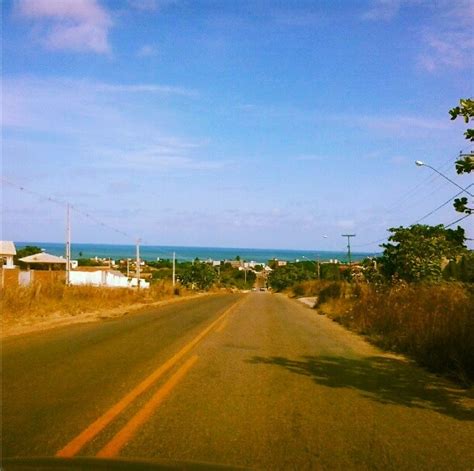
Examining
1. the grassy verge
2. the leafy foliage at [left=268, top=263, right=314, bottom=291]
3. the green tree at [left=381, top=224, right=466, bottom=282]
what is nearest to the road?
the grassy verge

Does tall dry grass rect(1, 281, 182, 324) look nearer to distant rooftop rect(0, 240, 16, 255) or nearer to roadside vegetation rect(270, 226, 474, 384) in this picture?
roadside vegetation rect(270, 226, 474, 384)

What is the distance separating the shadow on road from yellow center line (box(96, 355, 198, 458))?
231cm

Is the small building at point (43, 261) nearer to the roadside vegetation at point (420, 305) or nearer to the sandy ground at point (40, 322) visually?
the roadside vegetation at point (420, 305)

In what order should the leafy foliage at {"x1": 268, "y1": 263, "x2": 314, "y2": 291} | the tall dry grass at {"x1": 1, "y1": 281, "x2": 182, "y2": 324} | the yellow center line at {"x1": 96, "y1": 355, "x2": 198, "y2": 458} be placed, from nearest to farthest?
the yellow center line at {"x1": 96, "y1": 355, "x2": 198, "y2": 458} < the tall dry grass at {"x1": 1, "y1": 281, "x2": 182, "y2": 324} < the leafy foliage at {"x1": 268, "y1": 263, "x2": 314, "y2": 291}

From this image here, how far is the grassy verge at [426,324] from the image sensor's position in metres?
10.3

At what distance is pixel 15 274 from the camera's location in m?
34.1

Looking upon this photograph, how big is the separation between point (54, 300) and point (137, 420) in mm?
20322

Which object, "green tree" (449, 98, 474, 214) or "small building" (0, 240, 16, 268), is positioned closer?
"green tree" (449, 98, 474, 214)

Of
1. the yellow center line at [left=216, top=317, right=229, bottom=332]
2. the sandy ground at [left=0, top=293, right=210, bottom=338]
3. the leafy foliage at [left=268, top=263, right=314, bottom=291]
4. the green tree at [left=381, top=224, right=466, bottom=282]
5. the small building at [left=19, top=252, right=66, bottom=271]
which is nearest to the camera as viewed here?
the sandy ground at [left=0, top=293, right=210, bottom=338]

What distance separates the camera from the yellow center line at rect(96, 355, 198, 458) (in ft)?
17.4

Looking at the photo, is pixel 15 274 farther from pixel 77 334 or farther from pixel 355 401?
pixel 355 401

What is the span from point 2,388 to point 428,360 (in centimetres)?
760

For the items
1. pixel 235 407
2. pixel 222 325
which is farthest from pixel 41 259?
pixel 235 407

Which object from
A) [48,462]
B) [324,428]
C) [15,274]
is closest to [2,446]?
[48,462]
